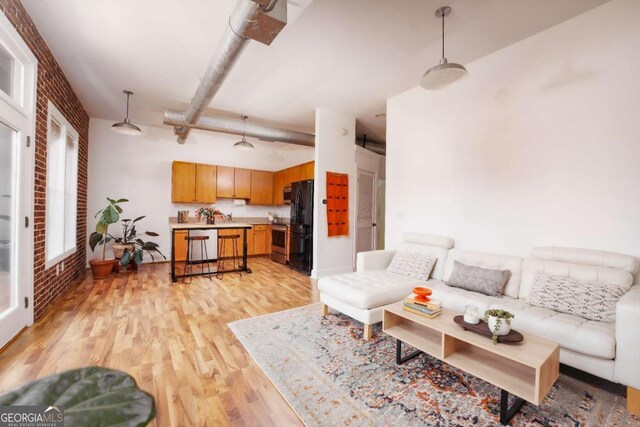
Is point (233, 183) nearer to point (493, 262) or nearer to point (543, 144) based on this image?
point (493, 262)

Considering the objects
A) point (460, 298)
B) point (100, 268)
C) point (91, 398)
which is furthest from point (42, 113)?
point (460, 298)

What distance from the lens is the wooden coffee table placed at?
1474mm

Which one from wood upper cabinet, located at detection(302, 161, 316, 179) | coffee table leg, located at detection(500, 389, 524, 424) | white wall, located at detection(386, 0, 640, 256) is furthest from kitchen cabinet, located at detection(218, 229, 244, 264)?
coffee table leg, located at detection(500, 389, 524, 424)

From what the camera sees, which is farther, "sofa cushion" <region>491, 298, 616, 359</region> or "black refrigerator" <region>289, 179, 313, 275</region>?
"black refrigerator" <region>289, 179, 313, 275</region>

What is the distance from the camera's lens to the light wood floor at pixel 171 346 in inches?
66.1

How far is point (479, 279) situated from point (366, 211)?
322 cm

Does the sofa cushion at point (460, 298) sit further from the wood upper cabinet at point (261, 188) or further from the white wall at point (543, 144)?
the wood upper cabinet at point (261, 188)

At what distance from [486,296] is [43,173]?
4.74 metres

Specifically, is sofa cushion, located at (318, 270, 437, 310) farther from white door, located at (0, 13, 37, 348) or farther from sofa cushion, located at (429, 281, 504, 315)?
white door, located at (0, 13, 37, 348)

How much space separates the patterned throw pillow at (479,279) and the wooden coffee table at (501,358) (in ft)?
2.25

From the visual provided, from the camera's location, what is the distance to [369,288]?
8.77 feet

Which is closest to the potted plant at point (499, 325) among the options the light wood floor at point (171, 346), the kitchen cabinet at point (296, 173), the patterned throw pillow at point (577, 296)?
the patterned throw pillow at point (577, 296)

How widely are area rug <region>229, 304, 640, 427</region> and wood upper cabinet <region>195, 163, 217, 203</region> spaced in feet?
15.2

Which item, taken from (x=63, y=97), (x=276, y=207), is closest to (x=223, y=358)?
(x=63, y=97)
